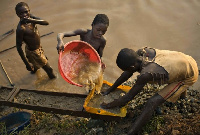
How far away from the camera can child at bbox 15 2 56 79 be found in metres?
Answer: 3.98

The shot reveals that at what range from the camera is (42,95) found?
402 cm

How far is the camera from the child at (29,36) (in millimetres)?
3982

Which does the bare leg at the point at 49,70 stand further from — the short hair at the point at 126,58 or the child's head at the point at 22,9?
the short hair at the point at 126,58

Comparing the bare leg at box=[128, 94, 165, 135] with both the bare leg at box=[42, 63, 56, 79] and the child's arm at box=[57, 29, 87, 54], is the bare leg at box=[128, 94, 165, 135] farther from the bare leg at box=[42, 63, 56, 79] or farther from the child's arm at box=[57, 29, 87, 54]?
the bare leg at box=[42, 63, 56, 79]

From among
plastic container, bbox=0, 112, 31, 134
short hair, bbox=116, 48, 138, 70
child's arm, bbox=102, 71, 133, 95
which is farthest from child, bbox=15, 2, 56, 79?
short hair, bbox=116, 48, 138, 70

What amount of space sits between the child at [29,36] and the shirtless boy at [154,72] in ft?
6.02

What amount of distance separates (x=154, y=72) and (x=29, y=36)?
2439 mm

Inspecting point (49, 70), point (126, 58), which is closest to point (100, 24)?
point (126, 58)

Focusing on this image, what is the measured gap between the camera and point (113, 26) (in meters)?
6.36

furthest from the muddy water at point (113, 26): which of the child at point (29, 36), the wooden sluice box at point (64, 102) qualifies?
the wooden sluice box at point (64, 102)

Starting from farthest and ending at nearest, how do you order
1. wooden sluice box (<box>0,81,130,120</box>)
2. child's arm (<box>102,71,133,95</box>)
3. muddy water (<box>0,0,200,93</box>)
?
1. muddy water (<box>0,0,200,93</box>)
2. child's arm (<box>102,71,133,95</box>)
3. wooden sluice box (<box>0,81,130,120</box>)

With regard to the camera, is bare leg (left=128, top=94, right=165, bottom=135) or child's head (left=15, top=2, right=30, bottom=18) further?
child's head (left=15, top=2, right=30, bottom=18)

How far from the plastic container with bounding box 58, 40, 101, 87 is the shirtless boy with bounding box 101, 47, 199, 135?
0.77 meters

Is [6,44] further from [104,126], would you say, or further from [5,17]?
[104,126]
